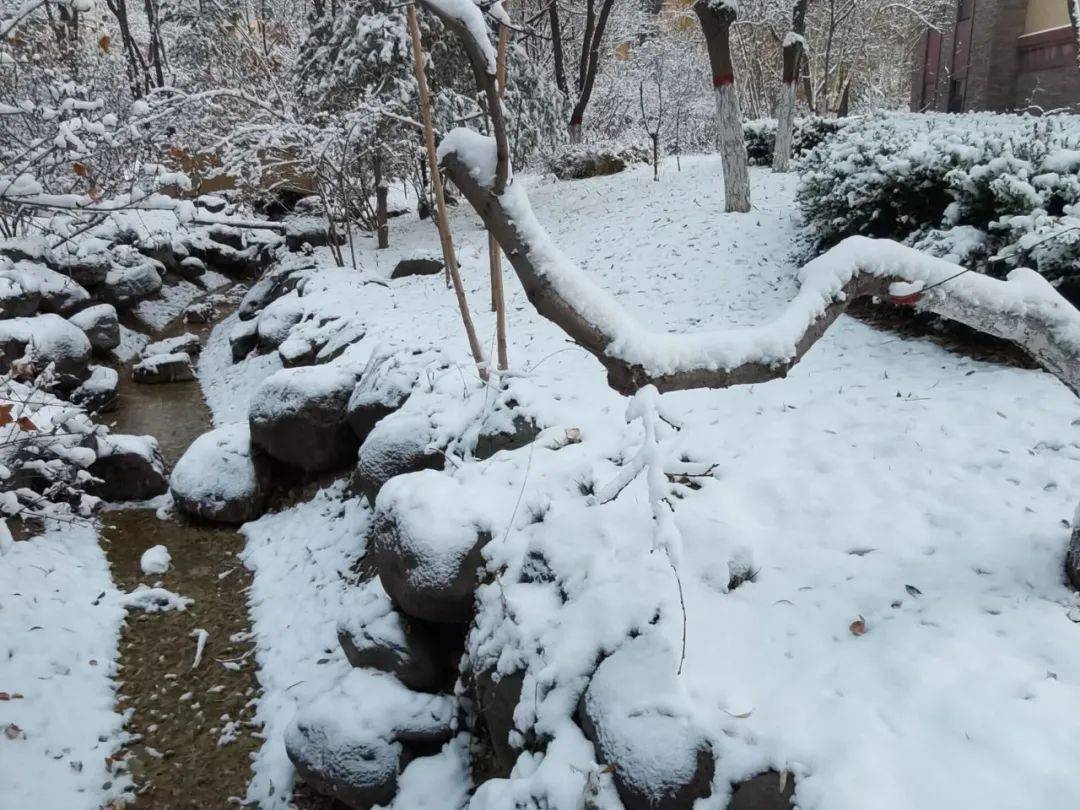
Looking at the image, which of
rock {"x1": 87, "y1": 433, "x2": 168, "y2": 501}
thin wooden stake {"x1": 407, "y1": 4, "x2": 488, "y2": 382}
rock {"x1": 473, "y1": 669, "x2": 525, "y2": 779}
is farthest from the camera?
rock {"x1": 87, "y1": 433, "x2": 168, "y2": 501}

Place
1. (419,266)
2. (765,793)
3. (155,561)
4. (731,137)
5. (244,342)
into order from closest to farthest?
1. (765,793)
2. (155,561)
3. (731,137)
4. (244,342)
5. (419,266)

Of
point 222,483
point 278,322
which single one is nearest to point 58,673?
point 222,483

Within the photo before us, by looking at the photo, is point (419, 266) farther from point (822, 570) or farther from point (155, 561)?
point (822, 570)

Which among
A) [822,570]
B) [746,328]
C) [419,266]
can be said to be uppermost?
[746,328]

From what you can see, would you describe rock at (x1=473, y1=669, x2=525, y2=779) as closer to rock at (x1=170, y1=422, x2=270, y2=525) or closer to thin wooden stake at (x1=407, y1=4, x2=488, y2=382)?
thin wooden stake at (x1=407, y1=4, x2=488, y2=382)

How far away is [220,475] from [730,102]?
7.35 metres

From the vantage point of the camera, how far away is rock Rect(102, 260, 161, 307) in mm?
10398

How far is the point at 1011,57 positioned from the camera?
14281 mm

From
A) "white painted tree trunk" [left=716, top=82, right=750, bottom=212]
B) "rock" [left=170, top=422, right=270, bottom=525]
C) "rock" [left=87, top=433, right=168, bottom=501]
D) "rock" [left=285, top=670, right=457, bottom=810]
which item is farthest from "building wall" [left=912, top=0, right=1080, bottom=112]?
"rock" [left=87, top=433, right=168, bottom=501]

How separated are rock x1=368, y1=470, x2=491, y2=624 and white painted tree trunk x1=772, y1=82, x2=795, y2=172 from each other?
9704 millimetres

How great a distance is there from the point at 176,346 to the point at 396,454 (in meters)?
6.85

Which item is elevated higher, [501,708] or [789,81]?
[789,81]

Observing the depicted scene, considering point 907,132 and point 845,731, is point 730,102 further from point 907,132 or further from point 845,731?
point 845,731

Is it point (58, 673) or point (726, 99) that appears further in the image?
point (726, 99)
